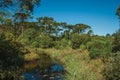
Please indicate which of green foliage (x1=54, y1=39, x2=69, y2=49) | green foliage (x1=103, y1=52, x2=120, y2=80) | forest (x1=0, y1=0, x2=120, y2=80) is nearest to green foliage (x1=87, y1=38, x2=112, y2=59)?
forest (x1=0, y1=0, x2=120, y2=80)

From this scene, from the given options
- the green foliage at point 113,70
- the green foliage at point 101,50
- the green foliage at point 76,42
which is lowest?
the green foliage at point 113,70

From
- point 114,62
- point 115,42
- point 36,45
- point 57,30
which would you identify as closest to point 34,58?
point 115,42

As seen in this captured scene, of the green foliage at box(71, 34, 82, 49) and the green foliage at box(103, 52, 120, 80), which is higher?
the green foliage at box(71, 34, 82, 49)

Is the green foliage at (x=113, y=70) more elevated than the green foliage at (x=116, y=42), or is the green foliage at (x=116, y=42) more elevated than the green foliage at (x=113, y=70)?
the green foliage at (x=116, y=42)

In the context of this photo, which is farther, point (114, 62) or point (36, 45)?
point (36, 45)

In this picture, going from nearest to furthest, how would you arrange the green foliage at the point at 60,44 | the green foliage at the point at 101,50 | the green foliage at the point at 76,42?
the green foliage at the point at 101,50
the green foliage at the point at 76,42
the green foliage at the point at 60,44

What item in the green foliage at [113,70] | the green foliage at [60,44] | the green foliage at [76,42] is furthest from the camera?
the green foliage at [60,44]

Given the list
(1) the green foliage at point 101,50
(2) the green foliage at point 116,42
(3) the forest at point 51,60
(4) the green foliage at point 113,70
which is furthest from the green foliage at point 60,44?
(4) the green foliage at point 113,70

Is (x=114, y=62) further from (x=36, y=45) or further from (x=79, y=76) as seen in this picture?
(x=36, y=45)

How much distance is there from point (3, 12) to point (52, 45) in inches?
1693

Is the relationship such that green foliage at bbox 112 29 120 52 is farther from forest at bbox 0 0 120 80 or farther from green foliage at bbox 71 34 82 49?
green foliage at bbox 71 34 82 49

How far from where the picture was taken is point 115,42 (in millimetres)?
29344

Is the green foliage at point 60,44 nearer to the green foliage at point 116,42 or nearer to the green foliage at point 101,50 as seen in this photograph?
the green foliage at point 101,50

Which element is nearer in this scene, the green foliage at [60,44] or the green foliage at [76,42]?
the green foliage at [76,42]
